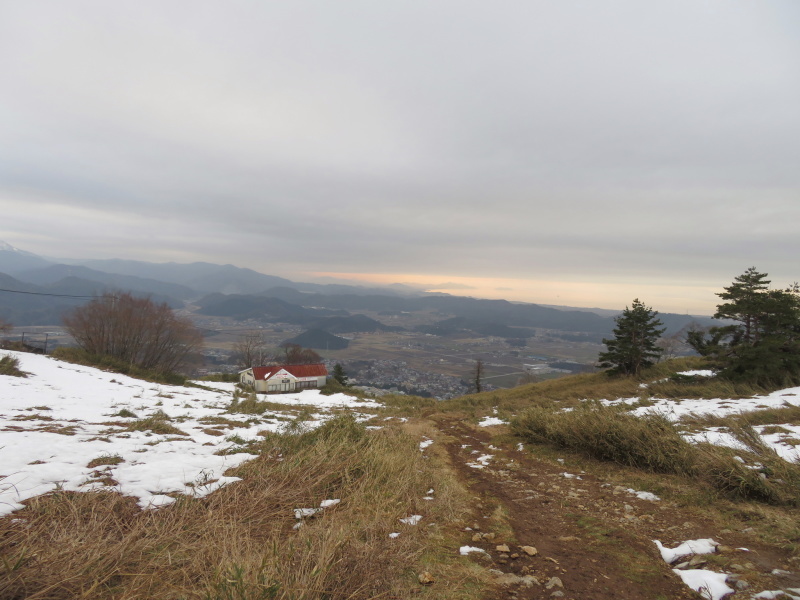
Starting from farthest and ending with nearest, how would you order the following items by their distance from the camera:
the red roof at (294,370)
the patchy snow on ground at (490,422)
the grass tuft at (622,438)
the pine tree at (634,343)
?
1. the red roof at (294,370)
2. the pine tree at (634,343)
3. the patchy snow on ground at (490,422)
4. the grass tuft at (622,438)

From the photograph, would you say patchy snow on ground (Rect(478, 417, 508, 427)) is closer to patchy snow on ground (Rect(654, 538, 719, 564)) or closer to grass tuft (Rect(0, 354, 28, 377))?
patchy snow on ground (Rect(654, 538, 719, 564))

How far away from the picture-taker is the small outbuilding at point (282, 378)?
37.7m

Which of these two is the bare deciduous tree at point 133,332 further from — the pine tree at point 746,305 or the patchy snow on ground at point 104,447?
the pine tree at point 746,305

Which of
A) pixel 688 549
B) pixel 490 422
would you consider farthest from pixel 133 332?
pixel 688 549

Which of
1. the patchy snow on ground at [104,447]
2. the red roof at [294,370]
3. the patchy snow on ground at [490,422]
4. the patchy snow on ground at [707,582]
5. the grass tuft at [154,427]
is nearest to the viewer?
the patchy snow on ground at [707,582]

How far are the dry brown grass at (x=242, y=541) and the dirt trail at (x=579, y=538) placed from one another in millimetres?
593

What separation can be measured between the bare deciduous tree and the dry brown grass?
29507mm

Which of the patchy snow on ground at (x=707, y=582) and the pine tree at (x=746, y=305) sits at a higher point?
the pine tree at (x=746, y=305)

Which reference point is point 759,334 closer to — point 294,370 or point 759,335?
point 759,335

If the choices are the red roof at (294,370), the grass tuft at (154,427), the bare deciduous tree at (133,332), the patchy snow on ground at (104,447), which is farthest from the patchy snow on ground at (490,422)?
the red roof at (294,370)

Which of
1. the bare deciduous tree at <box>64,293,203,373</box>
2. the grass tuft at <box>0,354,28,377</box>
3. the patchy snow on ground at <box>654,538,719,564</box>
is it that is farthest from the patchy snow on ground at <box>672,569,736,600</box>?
the bare deciduous tree at <box>64,293,203,373</box>

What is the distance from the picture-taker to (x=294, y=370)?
4119cm

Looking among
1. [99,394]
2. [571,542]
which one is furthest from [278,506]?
[99,394]

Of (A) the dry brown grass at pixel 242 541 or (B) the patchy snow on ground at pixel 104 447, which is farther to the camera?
(B) the patchy snow on ground at pixel 104 447
